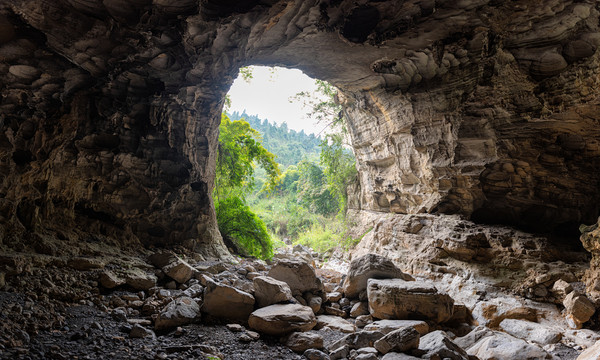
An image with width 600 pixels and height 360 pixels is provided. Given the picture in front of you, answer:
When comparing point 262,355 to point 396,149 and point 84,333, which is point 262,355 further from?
point 396,149

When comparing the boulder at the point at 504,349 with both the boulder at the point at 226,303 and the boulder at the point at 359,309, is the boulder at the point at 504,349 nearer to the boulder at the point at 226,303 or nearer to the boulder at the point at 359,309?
Answer: the boulder at the point at 359,309

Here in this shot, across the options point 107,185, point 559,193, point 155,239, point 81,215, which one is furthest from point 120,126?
point 559,193

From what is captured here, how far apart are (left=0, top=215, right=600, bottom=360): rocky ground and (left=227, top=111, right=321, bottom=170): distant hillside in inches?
932

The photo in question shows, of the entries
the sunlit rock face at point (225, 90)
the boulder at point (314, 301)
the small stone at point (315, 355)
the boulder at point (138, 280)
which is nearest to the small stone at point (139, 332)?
the boulder at point (138, 280)

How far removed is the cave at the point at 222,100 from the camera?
3.71 meters

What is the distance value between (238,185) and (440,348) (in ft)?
20.0

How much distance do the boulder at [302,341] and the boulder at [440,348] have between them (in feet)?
3.21

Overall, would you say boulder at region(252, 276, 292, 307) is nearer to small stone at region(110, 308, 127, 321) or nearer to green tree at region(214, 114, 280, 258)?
small stone at region(110, 308, 127, 321)

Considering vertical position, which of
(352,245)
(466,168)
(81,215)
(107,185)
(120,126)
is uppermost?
(120,126)

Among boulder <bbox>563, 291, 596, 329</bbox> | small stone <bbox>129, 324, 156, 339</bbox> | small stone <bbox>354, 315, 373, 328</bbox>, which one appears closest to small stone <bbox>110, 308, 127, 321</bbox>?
small stone <bbox>129, 324, 156, 339</bbox>

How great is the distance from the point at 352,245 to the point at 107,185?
6688 mm

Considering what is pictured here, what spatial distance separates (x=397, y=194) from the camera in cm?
780

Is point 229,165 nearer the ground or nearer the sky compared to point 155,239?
nearer the sky

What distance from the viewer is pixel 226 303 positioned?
3.30 metres
